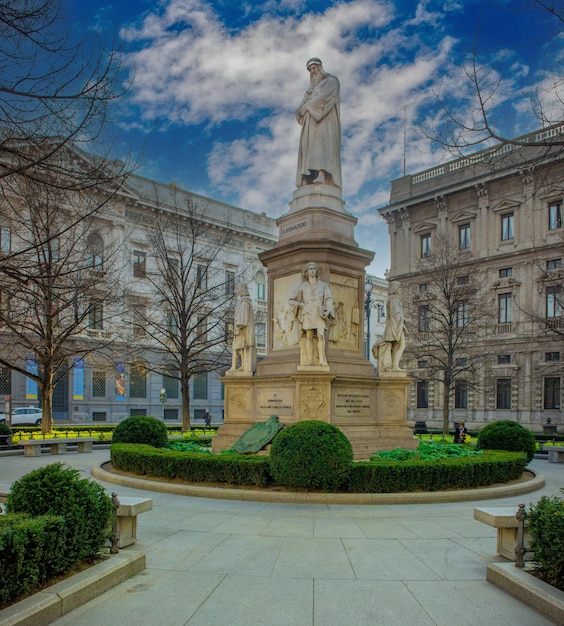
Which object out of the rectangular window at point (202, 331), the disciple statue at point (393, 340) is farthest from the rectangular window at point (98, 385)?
the disciple statue at point (393, 340)

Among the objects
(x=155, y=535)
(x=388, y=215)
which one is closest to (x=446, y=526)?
(x=155, y=535)

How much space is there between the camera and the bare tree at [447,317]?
32875 mm

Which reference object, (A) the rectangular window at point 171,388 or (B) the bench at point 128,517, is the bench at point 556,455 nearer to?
(B) the bench at point 128,517

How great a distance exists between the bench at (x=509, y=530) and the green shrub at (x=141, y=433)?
33.7ft

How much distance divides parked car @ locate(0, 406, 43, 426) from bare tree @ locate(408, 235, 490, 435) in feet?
81.4

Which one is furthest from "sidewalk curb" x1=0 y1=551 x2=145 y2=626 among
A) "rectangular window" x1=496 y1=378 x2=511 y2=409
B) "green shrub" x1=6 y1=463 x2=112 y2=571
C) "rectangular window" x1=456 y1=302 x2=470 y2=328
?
"rectangular window" x1=496 y1=378 x2=511 y2=409

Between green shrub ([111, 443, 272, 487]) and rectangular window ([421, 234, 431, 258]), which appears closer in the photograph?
green shrub ([111, 443, 272, 487])

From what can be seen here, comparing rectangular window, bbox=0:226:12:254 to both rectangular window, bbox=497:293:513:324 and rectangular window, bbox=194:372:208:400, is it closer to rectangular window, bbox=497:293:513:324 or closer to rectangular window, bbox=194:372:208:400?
rectangular window, bbox=194:372:208:400

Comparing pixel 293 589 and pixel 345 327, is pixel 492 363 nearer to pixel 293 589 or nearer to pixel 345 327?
pixel 345 327

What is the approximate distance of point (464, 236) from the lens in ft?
149

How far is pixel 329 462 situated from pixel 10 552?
6.39m

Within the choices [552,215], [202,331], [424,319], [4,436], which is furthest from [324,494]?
[552,215]

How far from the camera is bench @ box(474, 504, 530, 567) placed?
244 inches

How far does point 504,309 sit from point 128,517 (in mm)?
39560
